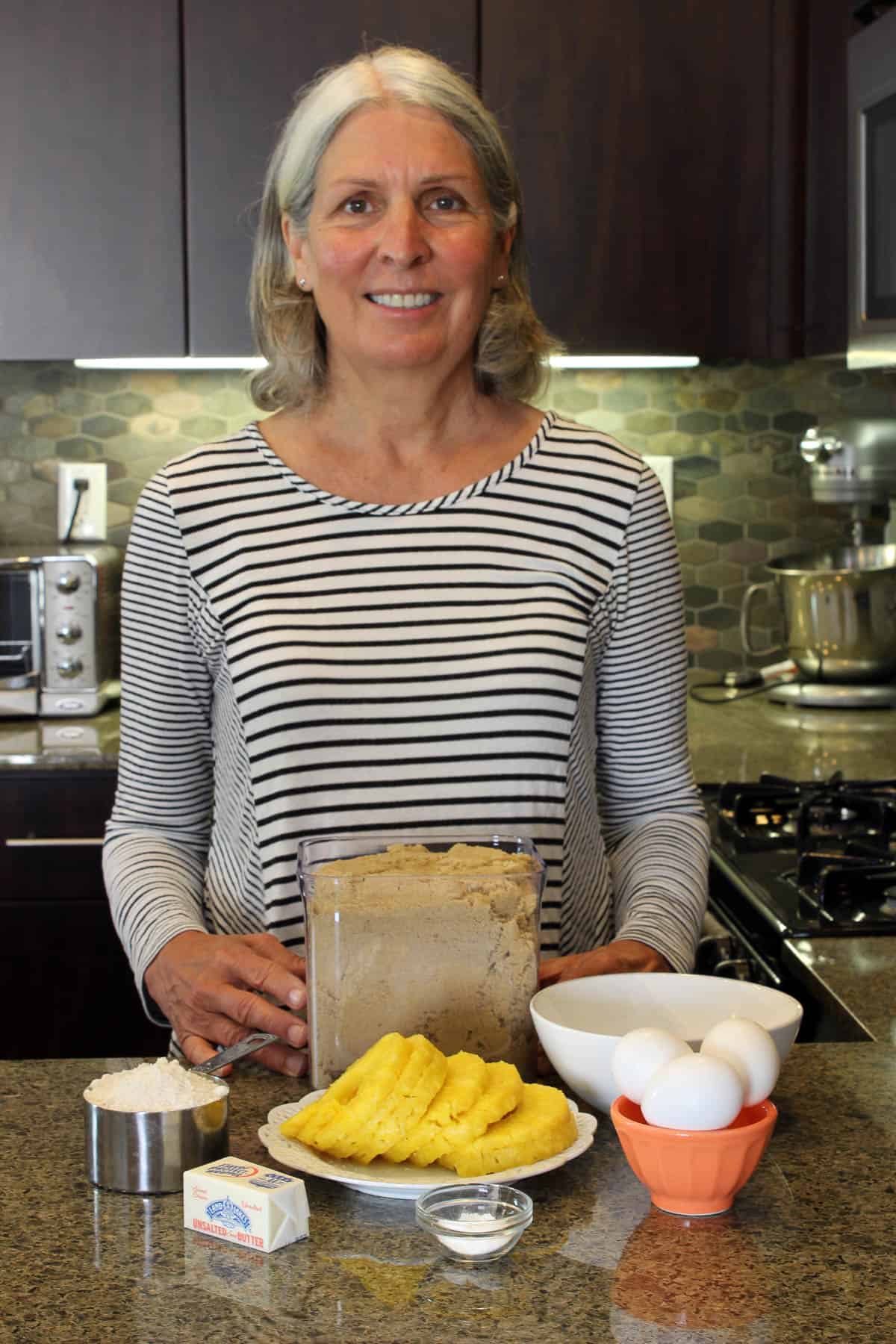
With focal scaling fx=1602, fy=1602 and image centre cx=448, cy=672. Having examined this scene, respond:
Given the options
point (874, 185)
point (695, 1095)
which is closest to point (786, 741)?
point (874, 185)

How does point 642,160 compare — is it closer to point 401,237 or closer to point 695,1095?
point 401,237

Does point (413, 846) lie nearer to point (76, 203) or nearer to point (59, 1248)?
point (59, 1248)

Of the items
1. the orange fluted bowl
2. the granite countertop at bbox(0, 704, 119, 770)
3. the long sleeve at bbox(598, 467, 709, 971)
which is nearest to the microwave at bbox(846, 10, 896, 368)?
the long sleeve at bbox(598, 467, 709, 971)

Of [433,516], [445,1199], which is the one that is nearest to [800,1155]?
[445,1199]

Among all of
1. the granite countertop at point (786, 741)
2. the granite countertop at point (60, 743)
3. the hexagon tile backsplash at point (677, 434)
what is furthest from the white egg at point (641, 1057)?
the hexagon tile backsplash at point (677, 434)

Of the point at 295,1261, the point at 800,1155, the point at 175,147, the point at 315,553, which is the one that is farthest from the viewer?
the point at 175,147

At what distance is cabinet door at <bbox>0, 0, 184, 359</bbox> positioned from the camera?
2.58m

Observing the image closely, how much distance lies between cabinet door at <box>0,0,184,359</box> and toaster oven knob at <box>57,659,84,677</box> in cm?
53

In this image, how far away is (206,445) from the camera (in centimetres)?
146

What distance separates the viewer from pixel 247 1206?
804mm

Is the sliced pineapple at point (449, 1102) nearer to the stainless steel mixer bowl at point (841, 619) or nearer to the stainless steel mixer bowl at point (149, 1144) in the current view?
the stainless steel mixer bowl at point (149, 1144)

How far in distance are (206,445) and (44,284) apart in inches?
51.2

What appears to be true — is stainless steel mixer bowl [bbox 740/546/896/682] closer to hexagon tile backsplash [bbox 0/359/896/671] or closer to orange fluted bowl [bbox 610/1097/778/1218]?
hexagon tile backsplash [bbox 0/359/896/671]

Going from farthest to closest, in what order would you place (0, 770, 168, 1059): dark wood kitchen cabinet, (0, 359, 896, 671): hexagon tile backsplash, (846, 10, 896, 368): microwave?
(0, 359, 896, 671): hexagon tile backsplash < (0, 770, 168, 1059): dark wood kitchen cabinet < (846, 10, 896, 368): microwave
